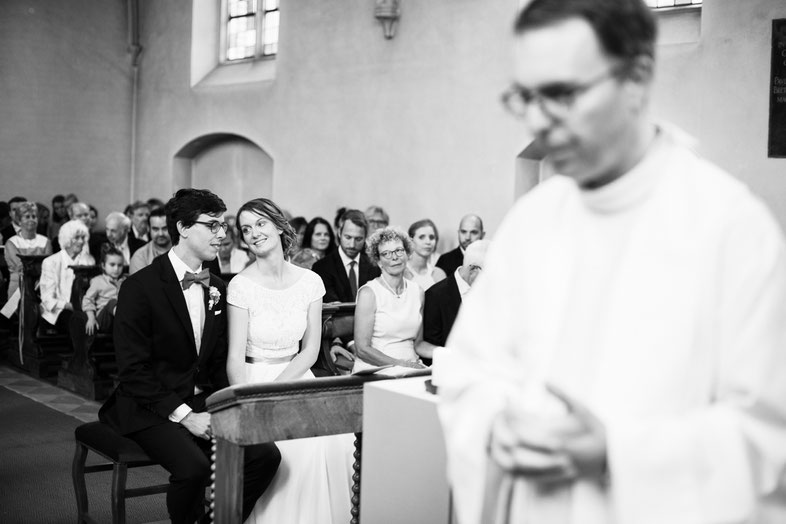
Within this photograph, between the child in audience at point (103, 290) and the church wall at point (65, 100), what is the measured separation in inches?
257

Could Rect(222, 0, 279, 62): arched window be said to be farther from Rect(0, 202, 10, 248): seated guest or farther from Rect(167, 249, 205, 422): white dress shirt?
Rect(167, 249, 205, 422): white dress shirt

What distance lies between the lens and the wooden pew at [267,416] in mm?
2811

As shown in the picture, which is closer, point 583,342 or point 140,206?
point 583,342

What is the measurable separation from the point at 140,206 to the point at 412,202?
3060 millimetres

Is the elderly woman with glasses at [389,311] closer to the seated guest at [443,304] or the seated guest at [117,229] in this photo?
the seated guest at [443,304]

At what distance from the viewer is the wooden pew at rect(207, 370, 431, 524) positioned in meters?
2.81

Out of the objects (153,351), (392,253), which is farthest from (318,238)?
(153,351)

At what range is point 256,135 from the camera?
477 inches

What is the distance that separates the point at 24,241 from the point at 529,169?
213 inches

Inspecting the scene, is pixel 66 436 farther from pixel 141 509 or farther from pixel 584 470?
pixel 584 470

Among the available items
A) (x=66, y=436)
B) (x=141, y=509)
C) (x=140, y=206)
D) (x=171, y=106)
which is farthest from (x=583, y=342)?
(x=171, y=106)

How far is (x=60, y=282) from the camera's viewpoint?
27.3 ft

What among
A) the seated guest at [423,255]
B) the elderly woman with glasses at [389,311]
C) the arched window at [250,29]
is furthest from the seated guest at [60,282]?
the arched window at [250,29]

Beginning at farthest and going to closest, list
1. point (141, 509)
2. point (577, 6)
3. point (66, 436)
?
1. point (66, 436)
2. point (141, 509)
3. point (577, 6)
